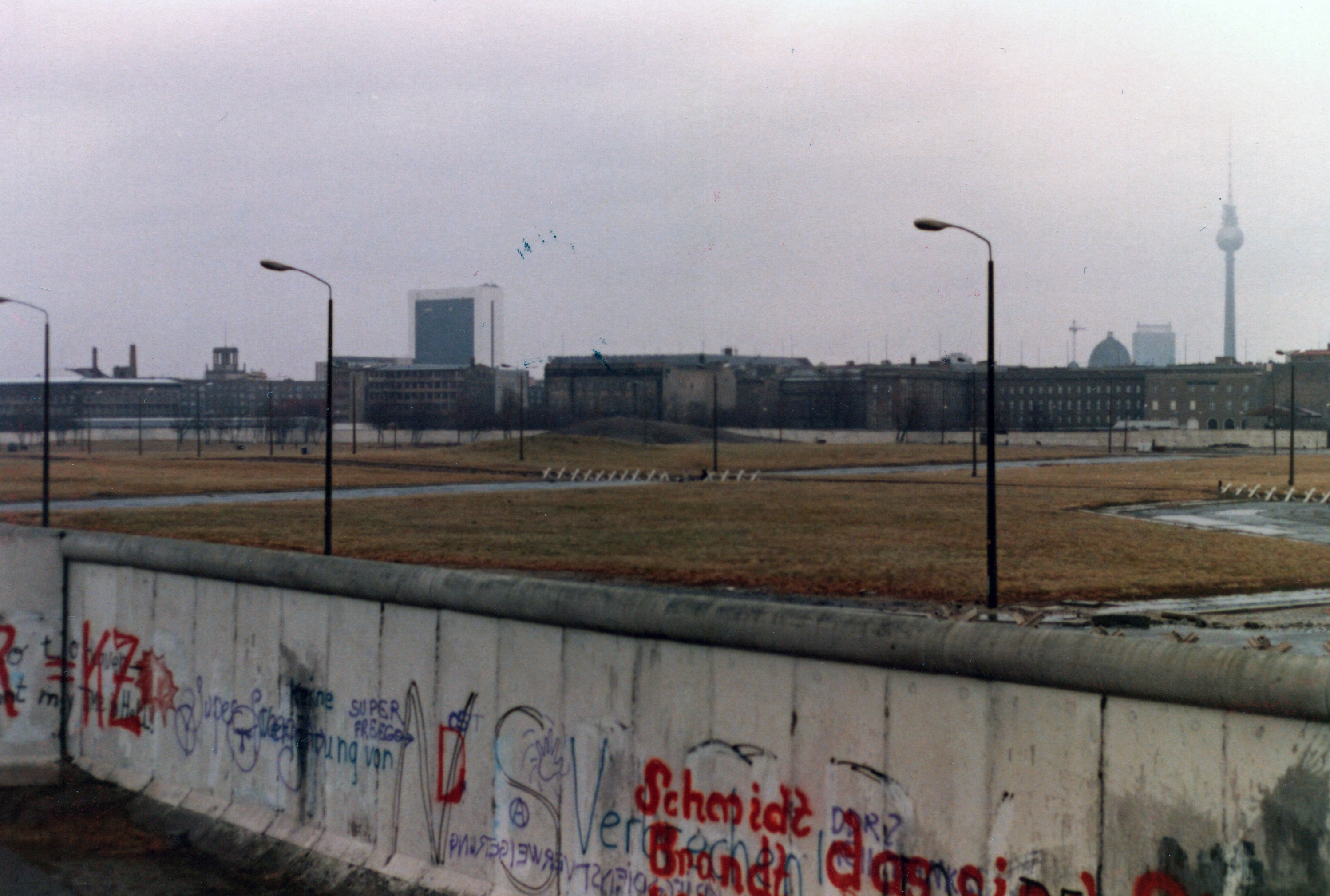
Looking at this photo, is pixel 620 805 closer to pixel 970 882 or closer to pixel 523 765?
pixel 523 765

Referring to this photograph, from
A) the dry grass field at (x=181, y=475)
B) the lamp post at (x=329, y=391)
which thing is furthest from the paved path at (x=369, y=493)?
the lamp post at (x=329, y=391)

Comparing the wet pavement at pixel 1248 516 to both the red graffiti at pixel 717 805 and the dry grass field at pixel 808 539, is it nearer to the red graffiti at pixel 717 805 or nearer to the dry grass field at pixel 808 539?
the dry grass field at pixel 808 539

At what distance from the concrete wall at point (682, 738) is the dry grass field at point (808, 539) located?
2054 centimetres

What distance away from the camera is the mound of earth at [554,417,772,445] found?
152000 millimetres

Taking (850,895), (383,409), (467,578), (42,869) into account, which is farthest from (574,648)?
(383,409)

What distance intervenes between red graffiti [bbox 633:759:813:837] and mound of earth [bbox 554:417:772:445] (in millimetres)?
134409

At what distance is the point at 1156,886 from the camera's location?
7.61 m

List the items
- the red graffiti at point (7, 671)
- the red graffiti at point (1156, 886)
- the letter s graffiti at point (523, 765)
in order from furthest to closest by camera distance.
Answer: the red graffiti at point (7, 671) < the letter s graffiti at point (523, 765) < the red graffiti at point (1156, 886)

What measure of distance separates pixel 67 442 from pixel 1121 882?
158 metres

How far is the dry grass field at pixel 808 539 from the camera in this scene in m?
35.2

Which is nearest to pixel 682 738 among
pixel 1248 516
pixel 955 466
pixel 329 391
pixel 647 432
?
pixel 329 391

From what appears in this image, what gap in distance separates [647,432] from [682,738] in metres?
145

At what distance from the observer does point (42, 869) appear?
42.4ft

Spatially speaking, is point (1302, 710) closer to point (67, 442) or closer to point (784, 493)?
point (784, 493)
